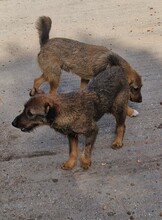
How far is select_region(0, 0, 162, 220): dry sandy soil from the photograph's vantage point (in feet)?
14.1

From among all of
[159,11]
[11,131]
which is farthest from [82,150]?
[159,11]

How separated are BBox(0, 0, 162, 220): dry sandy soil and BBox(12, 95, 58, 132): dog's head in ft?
2.44

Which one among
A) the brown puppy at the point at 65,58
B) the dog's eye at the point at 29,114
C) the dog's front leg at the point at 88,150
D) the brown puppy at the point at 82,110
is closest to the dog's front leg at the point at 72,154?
the brown puppy at the point at 82,110

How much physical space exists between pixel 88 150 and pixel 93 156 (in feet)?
1.01

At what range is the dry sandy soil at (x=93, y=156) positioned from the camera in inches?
169

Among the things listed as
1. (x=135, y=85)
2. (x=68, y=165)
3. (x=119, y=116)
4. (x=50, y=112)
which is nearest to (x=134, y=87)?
(x=135, y=85)

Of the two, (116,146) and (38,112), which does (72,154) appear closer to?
(116,146)

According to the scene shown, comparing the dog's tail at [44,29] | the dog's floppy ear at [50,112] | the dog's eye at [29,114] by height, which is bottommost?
the dog's tail at [44,29]

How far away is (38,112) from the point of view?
4.29 m

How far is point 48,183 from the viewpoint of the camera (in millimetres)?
4695

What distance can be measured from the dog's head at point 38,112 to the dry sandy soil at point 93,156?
2.44 feet

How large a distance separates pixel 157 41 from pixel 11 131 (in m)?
3.97

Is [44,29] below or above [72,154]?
above

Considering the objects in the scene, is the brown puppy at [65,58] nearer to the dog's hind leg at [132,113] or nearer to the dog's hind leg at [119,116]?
the dog's hind leg at [132,113]
